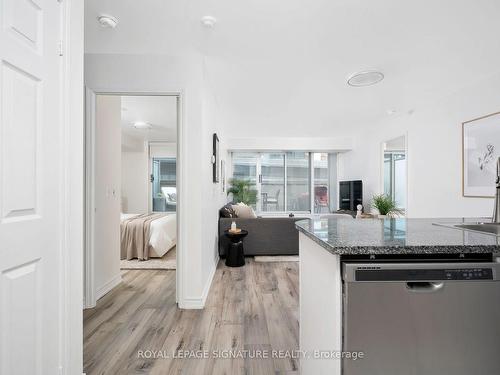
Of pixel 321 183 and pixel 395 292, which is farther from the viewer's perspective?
pixel 321 183

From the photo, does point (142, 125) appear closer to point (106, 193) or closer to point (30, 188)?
point (106, 193)

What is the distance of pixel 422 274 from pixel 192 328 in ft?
5.78

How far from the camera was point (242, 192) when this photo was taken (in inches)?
248

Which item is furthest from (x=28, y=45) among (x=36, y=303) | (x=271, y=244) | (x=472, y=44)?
(x=271, y=244)

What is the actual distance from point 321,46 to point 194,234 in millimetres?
2059

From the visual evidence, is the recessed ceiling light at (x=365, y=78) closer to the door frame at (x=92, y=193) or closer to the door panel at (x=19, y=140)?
the door frame at (x=92, y=193)

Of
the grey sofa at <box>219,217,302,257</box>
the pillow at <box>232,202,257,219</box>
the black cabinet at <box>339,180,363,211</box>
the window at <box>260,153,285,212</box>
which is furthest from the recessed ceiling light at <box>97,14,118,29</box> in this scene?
the window at <box>260,153,285,212</box>

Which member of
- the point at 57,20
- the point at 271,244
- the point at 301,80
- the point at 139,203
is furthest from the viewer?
the point at 139,203

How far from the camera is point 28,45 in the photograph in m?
1.07

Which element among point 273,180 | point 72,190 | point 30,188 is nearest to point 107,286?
point 72,190

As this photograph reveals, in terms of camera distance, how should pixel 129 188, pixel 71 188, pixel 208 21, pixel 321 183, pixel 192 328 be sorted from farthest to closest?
pixel 321 183 < pixel 129 188 < pixel 192 328 < pixel 208 21 < pixel 71 188

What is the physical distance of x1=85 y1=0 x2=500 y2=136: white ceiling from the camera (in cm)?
180

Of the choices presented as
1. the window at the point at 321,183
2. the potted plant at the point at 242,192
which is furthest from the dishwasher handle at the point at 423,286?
the window at the point at 321,183

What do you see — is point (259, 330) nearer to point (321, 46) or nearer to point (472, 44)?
point (321, 46)
